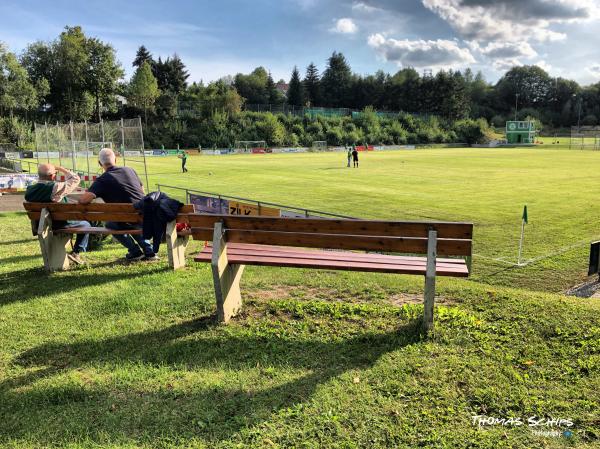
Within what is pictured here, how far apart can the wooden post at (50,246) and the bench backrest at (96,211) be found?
134 millimetres

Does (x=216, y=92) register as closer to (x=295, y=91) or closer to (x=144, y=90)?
(x=144, y=90)

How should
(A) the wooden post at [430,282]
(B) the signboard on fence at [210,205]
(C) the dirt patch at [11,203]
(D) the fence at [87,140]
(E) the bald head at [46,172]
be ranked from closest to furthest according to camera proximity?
(A) the wooden post at [430,282] < (E) the bald head at [46,172] < (B) the signboard on fence at [210,205] < (C) the dirt patch at [11,203] < (D) the fence at [87,140]

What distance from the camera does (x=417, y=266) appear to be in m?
4.54

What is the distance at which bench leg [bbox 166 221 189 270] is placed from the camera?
6322mm

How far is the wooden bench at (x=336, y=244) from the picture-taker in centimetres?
434

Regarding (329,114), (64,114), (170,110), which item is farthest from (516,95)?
(64,114)

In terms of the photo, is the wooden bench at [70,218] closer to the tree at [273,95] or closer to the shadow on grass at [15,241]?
the shadow on grass at [15,241]

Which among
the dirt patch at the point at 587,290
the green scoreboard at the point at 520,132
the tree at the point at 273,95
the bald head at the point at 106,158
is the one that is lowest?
the dirt patch at the point at 587,290

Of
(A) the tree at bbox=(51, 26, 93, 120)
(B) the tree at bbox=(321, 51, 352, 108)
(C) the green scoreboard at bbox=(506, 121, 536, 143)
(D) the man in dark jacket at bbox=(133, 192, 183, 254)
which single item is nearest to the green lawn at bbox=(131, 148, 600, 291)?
(D) the man in dark jacket at bbox=(133, 192, 183, 254)

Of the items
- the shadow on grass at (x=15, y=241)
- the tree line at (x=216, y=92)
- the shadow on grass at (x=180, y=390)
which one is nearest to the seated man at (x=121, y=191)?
the shadow on grass at (x=180, y=390)

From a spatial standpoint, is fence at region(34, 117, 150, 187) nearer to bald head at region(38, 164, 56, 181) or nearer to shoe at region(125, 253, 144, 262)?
bald head at region(38, 164, 56, 181)

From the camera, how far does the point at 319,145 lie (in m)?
83.4

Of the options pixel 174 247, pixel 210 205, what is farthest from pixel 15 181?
pixel 174 247

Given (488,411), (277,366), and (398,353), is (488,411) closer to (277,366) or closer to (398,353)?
(398,353)
